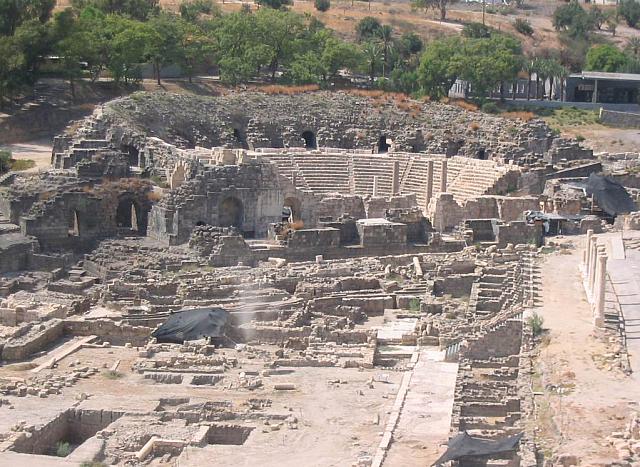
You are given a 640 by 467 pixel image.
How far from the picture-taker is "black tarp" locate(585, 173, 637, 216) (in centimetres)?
6197

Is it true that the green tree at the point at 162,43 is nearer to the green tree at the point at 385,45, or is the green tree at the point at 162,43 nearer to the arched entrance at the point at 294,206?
the green tree at the point at 385,45

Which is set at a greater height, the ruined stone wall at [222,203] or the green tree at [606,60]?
the green tree at [606,60]

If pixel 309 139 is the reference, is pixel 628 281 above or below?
below

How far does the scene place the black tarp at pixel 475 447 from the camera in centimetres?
3183

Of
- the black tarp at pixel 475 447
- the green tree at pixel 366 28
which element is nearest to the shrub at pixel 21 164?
the green tree at pixel 366 28

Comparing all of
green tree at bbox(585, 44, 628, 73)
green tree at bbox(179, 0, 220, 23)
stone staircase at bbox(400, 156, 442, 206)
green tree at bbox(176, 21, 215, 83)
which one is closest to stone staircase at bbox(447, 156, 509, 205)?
stone staircase at bbox(400, 156, 442, 206)

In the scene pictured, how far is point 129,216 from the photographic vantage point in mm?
62656

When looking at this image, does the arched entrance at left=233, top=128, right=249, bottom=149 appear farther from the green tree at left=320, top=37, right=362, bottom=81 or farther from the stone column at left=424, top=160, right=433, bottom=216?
the green tree at left=320, top=37, right=362, bottom=81

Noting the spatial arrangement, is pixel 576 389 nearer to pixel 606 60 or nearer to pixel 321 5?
pixel 606 60

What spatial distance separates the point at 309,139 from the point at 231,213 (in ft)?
44.0

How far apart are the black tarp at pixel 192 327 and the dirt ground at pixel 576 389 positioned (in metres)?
9.86

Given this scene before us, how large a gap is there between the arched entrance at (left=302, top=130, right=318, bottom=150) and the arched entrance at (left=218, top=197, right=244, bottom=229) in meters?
12.2

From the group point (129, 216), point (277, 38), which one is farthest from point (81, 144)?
point (277, 38)

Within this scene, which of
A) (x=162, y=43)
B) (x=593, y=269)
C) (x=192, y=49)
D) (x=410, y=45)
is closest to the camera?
(x=593, y=269)
